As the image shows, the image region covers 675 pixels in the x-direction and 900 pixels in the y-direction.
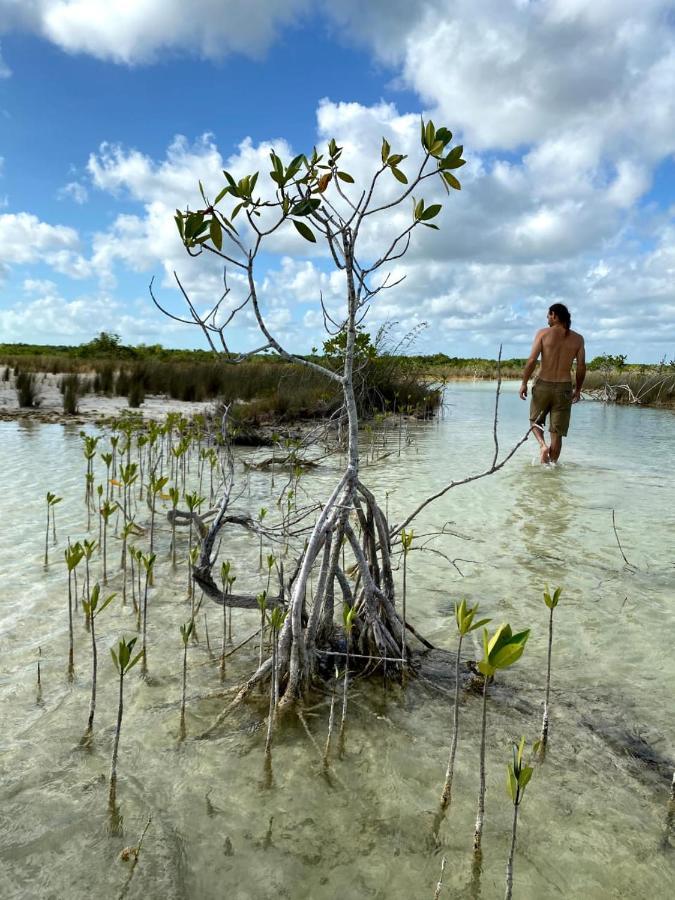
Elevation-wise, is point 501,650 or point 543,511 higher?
point 501,650

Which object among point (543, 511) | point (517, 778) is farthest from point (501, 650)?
point (543, 511)

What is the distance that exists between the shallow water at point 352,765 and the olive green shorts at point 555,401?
13.1 ft

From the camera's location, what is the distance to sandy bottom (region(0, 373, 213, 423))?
12922 millimetres

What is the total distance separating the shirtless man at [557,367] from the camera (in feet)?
24.3

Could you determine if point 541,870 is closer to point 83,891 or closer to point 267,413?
point 83,891

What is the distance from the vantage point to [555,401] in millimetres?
7711

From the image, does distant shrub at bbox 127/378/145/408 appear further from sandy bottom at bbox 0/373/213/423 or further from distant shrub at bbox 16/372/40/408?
distant shrub at bbox 16/372/40/408

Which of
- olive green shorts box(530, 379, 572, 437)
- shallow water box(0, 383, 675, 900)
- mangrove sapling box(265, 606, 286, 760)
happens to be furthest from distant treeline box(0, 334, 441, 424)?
mangrove sapling box(265, 606, 286, 760)

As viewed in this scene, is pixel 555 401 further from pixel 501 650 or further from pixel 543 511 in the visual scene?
pixel 501 650

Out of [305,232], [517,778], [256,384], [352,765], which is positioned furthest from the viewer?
[256,384]

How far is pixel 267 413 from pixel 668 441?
27.7ft

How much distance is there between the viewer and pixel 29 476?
22.3 feet

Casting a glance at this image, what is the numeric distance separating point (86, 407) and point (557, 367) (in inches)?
451

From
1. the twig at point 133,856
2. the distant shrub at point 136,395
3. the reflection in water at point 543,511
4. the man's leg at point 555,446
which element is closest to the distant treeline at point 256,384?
the distant shrub at point 136,395
